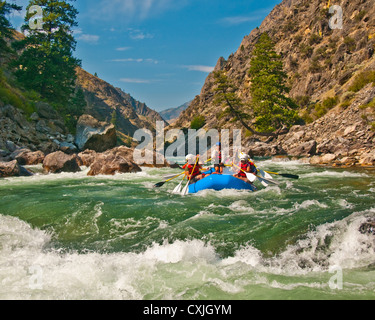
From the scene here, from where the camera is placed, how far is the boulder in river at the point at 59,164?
13.5m

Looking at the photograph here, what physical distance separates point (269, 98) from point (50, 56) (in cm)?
2325

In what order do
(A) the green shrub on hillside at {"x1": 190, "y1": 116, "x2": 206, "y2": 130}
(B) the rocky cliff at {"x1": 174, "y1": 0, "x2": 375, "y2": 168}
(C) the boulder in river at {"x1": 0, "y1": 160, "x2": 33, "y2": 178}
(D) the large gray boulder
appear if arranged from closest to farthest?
(C) the boulder in river at {"x1": 0, "y1": 160, "x2": 33, "y2": 178}, (B) the rocky cliff at {"x1": 174, "y1": 0, "x2": 375, "y2": 168}, (D) the large gray boulder, (A) the green shrub on hillside at {"x1": 190, "y1": 116, "x2": 206, "y2": 130}

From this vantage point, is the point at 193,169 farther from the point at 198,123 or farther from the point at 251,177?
the point at 198,123

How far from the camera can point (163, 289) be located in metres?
3.44

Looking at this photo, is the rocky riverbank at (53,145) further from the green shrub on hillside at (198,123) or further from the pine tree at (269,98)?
the green shrub on hillside at (198,123)

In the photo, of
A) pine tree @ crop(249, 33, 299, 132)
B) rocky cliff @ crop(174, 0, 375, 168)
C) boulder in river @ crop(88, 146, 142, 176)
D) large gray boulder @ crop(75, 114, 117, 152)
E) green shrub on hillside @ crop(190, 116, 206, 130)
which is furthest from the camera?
green shrub on hillside @ crop(190, 116, 206, 130)

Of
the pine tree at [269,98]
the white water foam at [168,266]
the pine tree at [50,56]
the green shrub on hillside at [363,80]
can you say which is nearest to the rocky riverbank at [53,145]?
the pine tree at [50,56]

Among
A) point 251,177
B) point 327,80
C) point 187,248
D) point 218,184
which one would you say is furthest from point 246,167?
point 327,80

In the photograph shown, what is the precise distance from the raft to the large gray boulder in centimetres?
1707

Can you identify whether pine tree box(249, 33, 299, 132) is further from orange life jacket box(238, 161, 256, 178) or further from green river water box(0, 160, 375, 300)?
green river water box(0, 160, 375, 300)

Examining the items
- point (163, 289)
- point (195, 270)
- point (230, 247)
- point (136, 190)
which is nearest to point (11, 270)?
point (163, 289)

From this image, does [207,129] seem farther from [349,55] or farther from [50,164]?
[50,164]

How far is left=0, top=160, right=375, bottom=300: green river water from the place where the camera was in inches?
134

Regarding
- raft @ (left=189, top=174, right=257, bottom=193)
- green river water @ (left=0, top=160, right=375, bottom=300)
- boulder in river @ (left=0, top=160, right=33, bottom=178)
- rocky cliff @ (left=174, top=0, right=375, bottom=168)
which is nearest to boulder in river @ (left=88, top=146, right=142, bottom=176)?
boulder in river @ (left=0, top=160, right=33, bottom=178)
